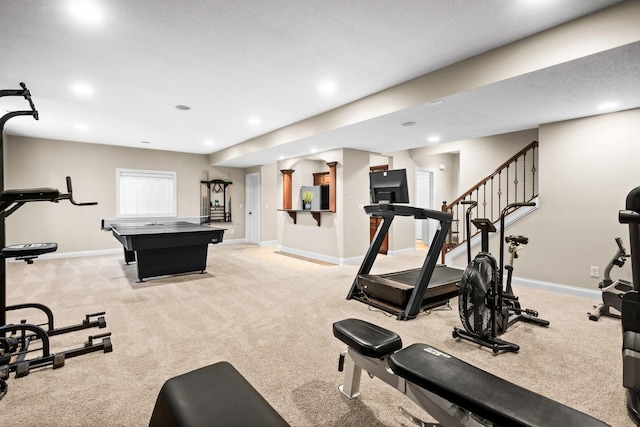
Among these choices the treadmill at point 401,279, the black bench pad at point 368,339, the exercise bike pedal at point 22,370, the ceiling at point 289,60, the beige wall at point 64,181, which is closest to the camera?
the black bench pad at point 368,339

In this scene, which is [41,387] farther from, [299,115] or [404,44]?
[299,115]

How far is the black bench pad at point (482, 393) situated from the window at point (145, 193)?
8295mm

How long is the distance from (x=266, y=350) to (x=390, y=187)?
7.33 feet

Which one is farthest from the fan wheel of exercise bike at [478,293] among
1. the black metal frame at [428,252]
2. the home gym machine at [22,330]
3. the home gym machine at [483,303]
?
the home gym machine at [22,330]

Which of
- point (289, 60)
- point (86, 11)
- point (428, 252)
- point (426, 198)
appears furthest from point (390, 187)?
point (426, 198)

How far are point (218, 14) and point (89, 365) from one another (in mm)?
2859

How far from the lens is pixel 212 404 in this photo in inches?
42.5

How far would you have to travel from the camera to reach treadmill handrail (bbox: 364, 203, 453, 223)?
327cm

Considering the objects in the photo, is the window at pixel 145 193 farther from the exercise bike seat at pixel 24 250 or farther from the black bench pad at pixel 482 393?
the black bench pad at pixel 482 393

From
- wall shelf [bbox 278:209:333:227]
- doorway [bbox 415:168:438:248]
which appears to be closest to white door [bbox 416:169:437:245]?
doorway [bbox 415:168:438:248]

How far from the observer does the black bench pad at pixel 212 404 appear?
100 cm

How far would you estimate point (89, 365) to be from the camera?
229 centimetres

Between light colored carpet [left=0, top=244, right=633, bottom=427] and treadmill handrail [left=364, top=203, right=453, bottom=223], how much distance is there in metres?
1.06

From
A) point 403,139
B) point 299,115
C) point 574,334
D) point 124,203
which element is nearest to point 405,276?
point 574,334
